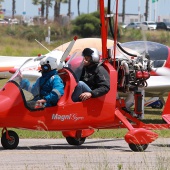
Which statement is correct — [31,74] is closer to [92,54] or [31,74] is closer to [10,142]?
[92,54]

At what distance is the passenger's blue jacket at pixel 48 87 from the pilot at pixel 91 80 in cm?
34

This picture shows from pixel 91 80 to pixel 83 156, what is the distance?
1.76 m

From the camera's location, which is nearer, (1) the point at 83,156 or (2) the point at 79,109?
(1) the point at 83,156

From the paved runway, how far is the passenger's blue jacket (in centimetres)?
90

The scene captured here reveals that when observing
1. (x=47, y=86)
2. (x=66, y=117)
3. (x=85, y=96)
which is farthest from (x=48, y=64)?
(x=66, y=117)

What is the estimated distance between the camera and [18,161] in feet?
38.4

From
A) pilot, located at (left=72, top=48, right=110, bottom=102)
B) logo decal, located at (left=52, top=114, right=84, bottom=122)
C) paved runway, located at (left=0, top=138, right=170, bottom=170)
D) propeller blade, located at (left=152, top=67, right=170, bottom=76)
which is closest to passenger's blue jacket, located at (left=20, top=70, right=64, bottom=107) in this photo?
logo decal, located at (left=52, top=114, right=84, bottom=122)

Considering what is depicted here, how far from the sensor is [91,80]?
1370cm

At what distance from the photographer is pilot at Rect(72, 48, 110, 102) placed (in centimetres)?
1338

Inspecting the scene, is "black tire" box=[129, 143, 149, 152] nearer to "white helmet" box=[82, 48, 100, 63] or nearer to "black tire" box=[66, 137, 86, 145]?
"black tire" box=[66, 137, 86, 145]

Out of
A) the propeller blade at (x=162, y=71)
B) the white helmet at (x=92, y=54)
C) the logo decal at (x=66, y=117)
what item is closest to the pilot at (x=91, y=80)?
the white helmet at (x=92, y=54)

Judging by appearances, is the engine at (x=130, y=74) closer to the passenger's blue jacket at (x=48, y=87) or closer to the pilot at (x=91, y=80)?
the pilot at (x=91, y=80)

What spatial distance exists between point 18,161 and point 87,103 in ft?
7.07

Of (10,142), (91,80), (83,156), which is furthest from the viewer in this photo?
(91,80)
